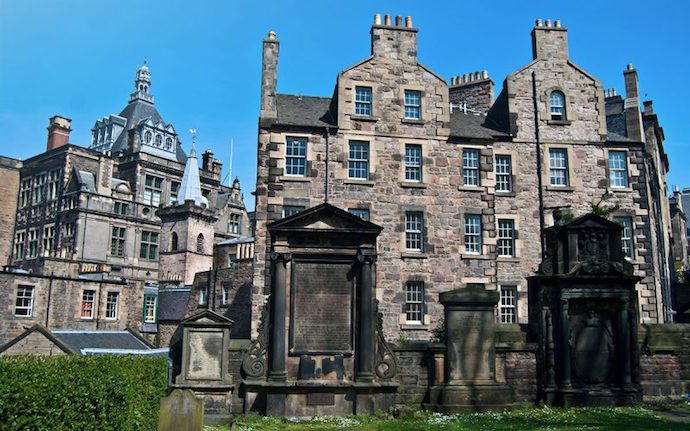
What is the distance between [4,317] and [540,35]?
1369 inches

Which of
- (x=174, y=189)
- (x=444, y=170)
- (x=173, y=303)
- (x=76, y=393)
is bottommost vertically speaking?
(x=76, y=393)

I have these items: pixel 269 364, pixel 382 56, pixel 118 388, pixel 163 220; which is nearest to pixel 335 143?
pixel 382 56

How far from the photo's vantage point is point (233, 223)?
68.8 metres

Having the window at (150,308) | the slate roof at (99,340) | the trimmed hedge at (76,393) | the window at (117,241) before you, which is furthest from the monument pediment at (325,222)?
the window at (117,241)

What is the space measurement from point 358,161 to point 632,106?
14.4 meters

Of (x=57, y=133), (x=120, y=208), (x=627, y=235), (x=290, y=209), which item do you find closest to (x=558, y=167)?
(x=627, y=235)

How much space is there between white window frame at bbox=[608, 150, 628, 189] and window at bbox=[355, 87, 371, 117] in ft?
40.0

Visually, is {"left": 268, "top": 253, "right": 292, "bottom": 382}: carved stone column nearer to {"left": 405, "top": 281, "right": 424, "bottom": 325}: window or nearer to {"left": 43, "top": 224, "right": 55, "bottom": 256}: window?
{"left": 405, "top": 281, "right": 424, "bottom": 325}: window

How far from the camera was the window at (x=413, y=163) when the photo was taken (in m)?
29.7

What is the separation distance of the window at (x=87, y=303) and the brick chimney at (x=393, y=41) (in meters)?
25.6

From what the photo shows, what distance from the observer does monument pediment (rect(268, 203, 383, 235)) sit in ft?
53.1

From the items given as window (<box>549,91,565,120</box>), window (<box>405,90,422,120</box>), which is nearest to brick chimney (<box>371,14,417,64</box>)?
window (<box>405,90,422,120</box>)

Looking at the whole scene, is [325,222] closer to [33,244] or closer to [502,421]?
[502,421]

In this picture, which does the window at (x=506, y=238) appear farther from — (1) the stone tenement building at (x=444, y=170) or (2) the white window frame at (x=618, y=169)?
(2) the white window frame at (x=618, y=169)
